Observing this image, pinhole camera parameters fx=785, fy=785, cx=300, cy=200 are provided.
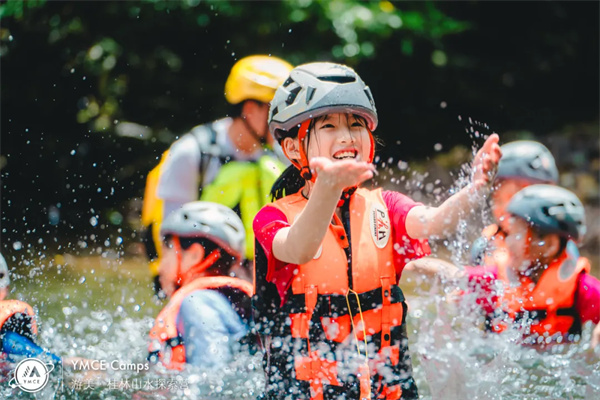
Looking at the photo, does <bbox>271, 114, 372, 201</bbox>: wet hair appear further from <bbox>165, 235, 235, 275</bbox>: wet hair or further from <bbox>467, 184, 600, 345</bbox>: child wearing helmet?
<bbox>467, 184, 600, 345</bbox>: child wearing helmet

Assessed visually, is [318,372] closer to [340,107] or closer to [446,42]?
[340,107]

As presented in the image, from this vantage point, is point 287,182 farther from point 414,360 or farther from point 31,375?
point 414,360

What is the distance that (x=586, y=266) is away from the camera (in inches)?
171

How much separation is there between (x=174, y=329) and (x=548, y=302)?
6.75 ft

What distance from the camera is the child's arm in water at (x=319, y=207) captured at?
2.43 metres

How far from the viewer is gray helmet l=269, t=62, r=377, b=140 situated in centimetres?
292

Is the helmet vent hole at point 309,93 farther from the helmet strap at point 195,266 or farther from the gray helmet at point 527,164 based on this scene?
the gray helmet at point 527,164

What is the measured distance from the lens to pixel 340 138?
2875 millimetres

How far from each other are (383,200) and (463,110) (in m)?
8.15

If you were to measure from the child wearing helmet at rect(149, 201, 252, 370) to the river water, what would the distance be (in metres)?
0.12

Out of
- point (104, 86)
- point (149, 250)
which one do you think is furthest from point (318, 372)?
point (104, 86)

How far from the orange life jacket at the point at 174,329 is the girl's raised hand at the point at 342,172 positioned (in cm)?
168

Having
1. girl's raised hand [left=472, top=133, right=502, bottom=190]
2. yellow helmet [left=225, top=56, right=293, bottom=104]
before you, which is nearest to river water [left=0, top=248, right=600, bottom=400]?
girl's raised hand [left=472, top=133, right=502, bottom=190]

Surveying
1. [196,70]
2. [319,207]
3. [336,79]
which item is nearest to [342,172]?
[319,207]
